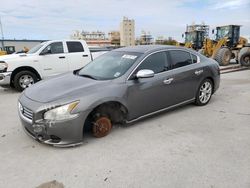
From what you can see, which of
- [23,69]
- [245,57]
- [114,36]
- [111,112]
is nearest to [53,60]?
[23,69]

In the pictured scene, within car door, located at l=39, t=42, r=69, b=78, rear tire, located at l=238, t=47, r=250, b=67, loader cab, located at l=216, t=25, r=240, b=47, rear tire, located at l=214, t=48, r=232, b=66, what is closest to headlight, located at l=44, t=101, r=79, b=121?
car door, located at l=39, t=42, r=69, b=78

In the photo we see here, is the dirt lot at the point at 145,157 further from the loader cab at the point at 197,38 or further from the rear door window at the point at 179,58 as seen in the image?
the loader cab at the point at 197,38

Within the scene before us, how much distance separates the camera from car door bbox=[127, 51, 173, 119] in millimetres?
4164

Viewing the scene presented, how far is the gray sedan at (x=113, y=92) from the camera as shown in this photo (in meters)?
3.46

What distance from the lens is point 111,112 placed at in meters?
4.10

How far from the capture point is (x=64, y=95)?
3590 mm

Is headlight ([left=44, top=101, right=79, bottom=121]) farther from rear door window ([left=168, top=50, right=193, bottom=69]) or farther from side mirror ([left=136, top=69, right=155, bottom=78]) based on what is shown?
rear door window ([left=168, top=50, right=193, bottom=69])

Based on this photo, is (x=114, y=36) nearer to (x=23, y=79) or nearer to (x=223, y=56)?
(x=223, y=56)

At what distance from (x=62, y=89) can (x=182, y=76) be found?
2436 mm

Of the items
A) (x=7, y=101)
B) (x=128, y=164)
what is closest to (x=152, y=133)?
(x=128, y=164)

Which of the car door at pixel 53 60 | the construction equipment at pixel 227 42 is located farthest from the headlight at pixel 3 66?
the construction equipment at pixel 227 42

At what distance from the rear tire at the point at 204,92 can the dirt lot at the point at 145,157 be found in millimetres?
729

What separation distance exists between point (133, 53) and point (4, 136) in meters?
2.73

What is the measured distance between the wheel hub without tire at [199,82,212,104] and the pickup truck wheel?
5431mm
